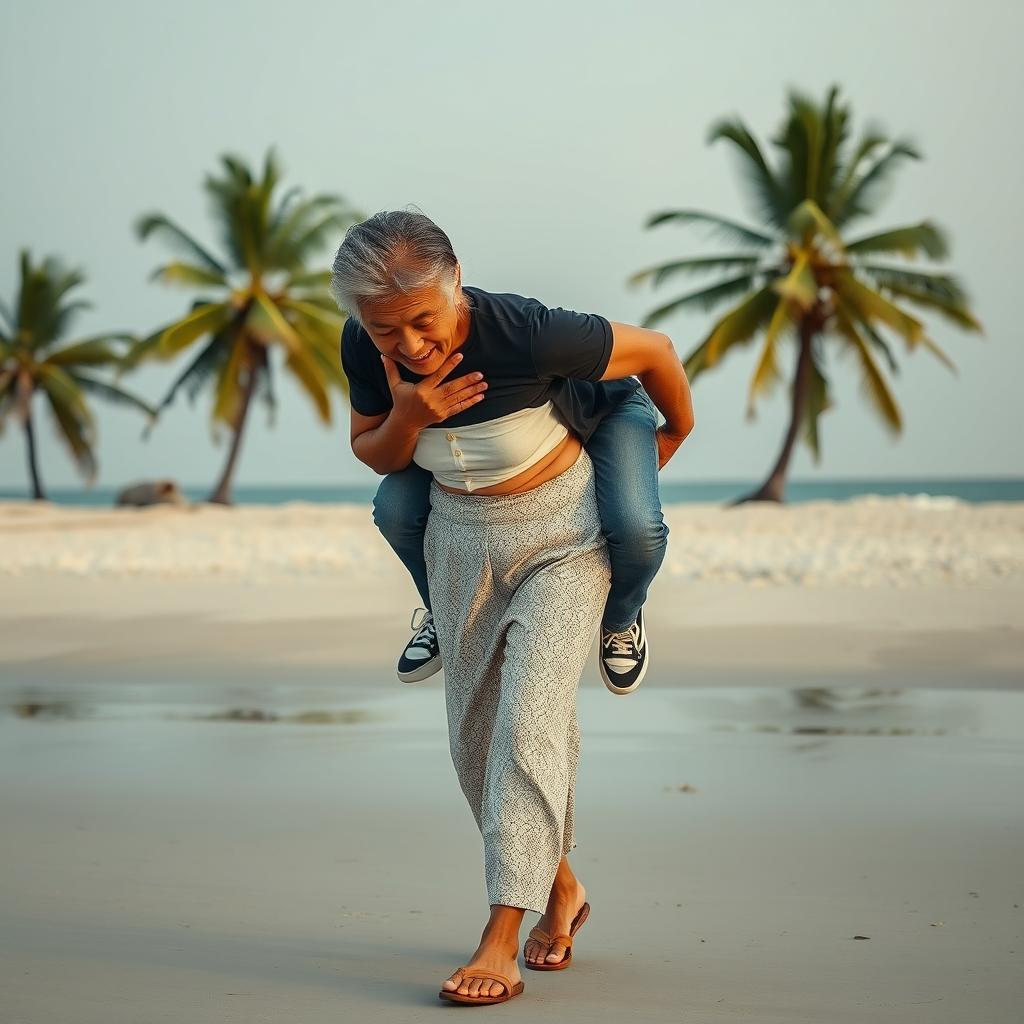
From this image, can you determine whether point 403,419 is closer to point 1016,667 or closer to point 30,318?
point 1016,667

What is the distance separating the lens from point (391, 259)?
279 centimetres

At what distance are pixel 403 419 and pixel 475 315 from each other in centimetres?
27

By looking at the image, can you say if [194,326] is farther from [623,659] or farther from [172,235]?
[623,659]

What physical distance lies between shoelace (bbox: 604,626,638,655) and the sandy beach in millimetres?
689

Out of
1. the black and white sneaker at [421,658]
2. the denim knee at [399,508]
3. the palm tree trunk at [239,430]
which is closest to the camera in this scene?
the denim knee at [399,508]

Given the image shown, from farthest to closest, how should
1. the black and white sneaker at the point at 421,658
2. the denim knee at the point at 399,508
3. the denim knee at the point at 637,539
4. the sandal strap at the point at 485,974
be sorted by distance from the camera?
the black and white sneaker at the point at 421,658 < the denim knee at the point at 399,508 < the denim knee at the point at 637,539 < the sandal strap at the point at 485,974

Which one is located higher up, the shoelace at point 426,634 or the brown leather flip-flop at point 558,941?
the shoelace at point 426,634

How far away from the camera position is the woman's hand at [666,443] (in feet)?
11.2

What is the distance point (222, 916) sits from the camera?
11.8 ft

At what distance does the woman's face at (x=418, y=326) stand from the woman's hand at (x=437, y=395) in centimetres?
2

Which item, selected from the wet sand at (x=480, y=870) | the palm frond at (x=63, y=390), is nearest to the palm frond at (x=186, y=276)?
the palm frond at (x=63, y=390)

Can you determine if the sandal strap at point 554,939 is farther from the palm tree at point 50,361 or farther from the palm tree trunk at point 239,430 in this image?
the palm tree at point 50,361

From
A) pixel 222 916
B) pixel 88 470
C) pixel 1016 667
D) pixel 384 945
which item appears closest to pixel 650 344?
pixel 384 945

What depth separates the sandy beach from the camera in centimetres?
303
